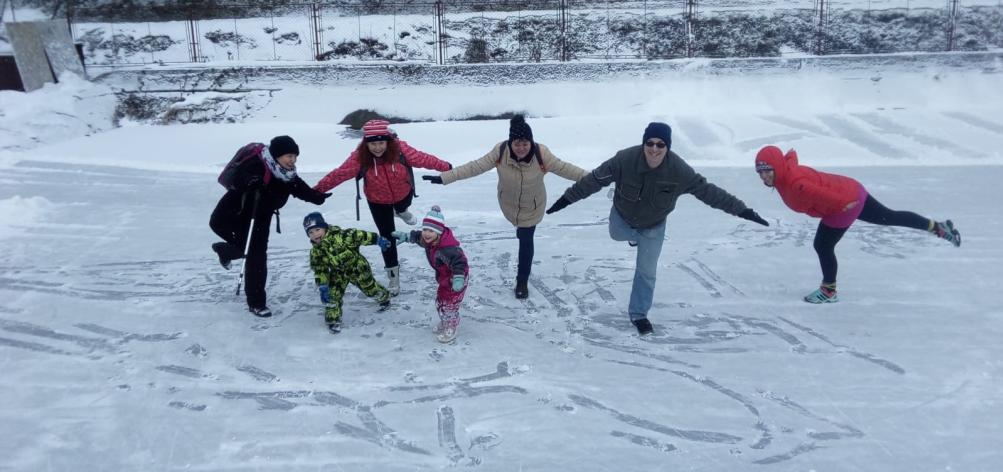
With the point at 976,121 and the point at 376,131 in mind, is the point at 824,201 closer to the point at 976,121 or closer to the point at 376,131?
the point at 376,131

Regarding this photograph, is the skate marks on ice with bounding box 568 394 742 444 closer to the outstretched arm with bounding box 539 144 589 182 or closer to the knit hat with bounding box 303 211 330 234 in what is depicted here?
the outstretched arm with bounding box 539 144 589 182

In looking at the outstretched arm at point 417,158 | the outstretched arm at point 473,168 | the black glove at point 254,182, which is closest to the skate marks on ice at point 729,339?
the outstretched arm at point 473,168

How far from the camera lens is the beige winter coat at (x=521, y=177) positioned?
531 cm

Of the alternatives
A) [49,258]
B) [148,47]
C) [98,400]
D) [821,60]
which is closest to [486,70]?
[821,60]

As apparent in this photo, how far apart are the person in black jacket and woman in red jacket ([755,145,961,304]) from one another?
3386mm

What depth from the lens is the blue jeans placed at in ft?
16.1

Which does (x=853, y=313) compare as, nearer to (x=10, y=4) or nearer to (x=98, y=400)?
(x=98, y=400)

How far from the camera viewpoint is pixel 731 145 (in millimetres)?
11016

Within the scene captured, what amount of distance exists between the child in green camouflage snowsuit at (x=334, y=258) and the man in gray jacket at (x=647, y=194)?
1597mm

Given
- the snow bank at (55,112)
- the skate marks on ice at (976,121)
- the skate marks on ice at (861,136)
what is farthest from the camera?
the skate marks on ice at (976,121)

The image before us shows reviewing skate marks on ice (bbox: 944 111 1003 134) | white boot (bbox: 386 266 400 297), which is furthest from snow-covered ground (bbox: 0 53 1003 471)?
skate marks on ice (bbox: 944 111 1003 134)

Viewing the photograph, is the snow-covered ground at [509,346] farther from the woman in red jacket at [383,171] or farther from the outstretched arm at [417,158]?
the outstretched arm at [417,158]

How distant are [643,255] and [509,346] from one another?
1.14m

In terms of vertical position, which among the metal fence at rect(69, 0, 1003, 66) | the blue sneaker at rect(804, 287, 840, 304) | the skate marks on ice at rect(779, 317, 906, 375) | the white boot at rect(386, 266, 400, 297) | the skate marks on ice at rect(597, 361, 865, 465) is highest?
the metal fence at rect(69, 0, 1003, 66)
